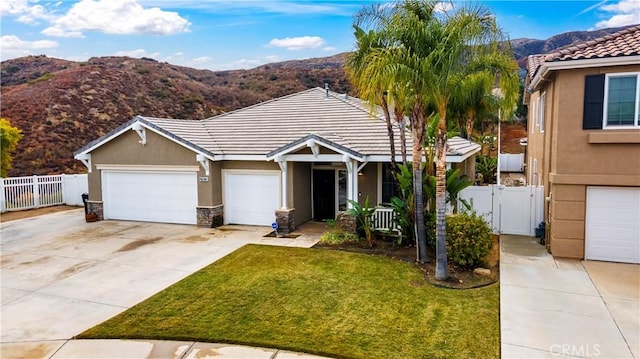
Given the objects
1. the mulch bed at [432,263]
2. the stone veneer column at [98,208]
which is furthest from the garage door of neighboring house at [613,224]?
the stone veneer column at [98,208]

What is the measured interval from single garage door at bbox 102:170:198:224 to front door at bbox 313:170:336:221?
4530 mm

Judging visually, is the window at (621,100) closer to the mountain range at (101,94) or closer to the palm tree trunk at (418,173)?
the palm tree trunk at (418,173)

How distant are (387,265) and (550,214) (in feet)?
15.8

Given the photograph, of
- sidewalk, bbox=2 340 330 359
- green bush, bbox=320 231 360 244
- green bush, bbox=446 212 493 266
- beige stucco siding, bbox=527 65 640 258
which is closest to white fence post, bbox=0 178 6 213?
sidewalk, bbox=2 340 330 359

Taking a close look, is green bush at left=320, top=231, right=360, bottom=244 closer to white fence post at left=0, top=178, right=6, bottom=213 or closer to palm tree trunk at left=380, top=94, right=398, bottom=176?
palm tree trunk at left=380, top=94, right=398, bottom=176

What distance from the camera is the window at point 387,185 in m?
13.9

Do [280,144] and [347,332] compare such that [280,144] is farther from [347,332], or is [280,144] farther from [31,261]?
[347,332]

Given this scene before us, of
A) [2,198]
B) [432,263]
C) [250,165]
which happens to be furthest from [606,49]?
[2,198]

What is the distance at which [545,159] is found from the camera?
12.6 metres

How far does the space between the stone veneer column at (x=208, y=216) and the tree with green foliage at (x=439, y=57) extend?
28.1 feet

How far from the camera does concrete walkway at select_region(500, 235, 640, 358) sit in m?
6.00

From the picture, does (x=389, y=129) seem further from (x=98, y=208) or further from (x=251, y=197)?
(x=98, y=208)

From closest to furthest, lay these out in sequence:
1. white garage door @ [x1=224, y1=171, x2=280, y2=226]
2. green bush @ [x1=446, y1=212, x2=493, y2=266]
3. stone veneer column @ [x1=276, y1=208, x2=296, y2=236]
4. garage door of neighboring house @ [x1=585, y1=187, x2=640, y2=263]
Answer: green bush @ [x1=446, y1=212, x2=493, y2=266] → garage door of neighboring house @ [x1=585, y1=187, x2=640, y2=263] → stone veneer column @ [x1=276, y1=208, x2=296, y2=236] → white garage door @ [x1=224, y1=171, x2=280, y2=226]

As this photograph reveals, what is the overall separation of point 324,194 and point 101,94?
31566mm
